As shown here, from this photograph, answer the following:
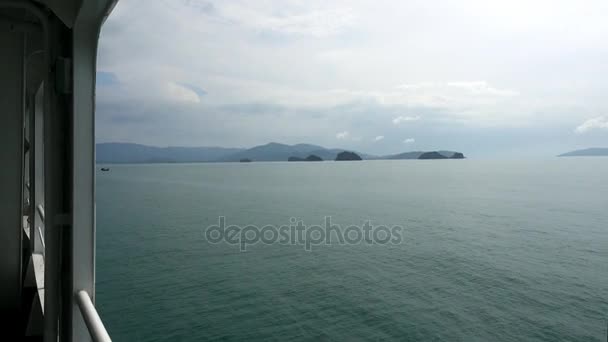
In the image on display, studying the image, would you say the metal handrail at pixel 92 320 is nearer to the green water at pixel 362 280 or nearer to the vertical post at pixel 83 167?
the vertical post at pixel 83 167

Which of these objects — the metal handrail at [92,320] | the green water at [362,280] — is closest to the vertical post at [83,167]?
the metal handrail at [92,320]

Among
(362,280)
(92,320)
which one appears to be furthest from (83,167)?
(362,280)

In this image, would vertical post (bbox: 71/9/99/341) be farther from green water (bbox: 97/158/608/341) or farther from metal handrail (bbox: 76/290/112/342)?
green water (bbox: 97/158/608/341)

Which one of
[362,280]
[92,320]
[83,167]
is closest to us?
[92,320]

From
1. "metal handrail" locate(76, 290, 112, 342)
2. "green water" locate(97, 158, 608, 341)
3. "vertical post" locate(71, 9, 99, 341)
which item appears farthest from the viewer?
"green water" locate(97, 158, 608, 341)

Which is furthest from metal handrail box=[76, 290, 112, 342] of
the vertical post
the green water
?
the green water

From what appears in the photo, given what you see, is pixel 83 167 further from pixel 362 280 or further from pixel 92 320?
pixel 362 280

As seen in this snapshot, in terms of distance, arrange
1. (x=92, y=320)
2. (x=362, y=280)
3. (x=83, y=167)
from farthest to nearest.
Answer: (x=362, y=280) < (x=83, y=167) < (x=92, y=320)

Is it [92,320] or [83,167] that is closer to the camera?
[92,320]
